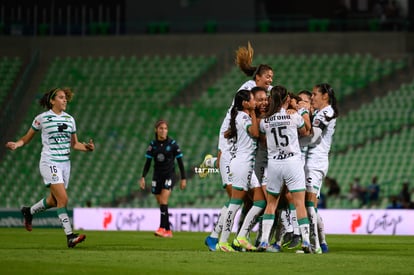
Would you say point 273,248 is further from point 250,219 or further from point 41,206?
point 41,206

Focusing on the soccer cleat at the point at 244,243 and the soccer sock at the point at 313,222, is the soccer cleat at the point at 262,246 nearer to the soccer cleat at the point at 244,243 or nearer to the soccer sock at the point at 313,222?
the soccer cleat at the point at 244,243

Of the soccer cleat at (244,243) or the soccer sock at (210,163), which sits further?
the soccer sock at (210,163)

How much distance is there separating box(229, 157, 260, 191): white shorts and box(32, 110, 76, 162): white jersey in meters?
2.88

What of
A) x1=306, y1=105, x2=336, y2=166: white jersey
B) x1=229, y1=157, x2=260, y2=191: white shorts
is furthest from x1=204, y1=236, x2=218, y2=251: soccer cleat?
x1=306, y1=105, x2=336, y2=166: white jersey

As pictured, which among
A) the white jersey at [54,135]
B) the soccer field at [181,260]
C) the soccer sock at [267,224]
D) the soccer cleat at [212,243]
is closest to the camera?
the soccer field at [181,260]

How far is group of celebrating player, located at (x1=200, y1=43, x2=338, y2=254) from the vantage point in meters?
14.6

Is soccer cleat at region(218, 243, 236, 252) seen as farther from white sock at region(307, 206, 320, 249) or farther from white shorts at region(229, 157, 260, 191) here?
white sock at region(307, 206, 320, 249)

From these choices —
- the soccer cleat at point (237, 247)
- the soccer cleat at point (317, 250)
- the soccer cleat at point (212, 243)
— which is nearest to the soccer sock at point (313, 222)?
the soccer cleat at point (317, 250)

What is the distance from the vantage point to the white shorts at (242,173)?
14.8 m

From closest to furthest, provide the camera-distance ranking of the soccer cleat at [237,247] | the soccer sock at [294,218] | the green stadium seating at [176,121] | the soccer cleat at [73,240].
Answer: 1. the soccer cleat at [237,247]
2. the soccer cleat at [73,240]
3. the soccer sock at [294,218]
4. the green stadium seating at [176,121]

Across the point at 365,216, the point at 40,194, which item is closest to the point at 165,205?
the point at 365,216

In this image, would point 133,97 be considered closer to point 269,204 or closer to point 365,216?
point 365,216

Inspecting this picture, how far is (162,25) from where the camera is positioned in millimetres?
39344

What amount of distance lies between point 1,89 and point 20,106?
1174 millimetres
